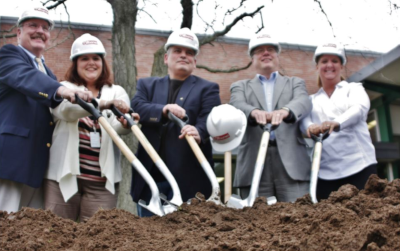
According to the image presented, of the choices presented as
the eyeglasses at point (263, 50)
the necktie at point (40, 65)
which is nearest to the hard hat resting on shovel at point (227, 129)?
the eyeglasses at point (263, 50)

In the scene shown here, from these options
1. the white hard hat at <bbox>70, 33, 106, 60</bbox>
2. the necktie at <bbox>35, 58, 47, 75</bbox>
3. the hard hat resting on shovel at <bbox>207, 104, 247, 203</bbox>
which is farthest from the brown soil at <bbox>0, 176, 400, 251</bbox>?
the white hard hat at <bbox>70, 33, 106, 60</bbox>

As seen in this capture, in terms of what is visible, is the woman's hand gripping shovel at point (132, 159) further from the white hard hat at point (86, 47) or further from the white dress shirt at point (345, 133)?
the white dress shirt at point (345, 133)

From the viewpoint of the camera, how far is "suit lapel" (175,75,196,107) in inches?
155

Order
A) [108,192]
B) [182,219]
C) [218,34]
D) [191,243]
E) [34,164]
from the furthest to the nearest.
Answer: [218,34], [108,192], [34,164], [182,219], [191,243]

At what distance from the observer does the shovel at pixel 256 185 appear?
334 cm

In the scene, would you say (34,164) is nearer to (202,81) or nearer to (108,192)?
(108,192)

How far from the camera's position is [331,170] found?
4023 mm

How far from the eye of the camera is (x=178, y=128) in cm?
385

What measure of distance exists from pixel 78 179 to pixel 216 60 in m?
10.7

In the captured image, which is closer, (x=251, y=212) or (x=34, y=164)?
(x=251, y=212)

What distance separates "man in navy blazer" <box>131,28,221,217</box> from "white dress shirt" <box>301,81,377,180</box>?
0.87 metres

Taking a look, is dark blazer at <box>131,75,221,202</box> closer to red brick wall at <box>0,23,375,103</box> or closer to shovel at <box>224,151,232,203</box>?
shovel at <box>224,151,232,203</box>

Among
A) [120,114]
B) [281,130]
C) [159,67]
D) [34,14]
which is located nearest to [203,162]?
[120,114]

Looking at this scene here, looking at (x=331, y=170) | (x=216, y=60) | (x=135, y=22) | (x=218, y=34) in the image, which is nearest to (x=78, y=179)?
(x=331, y=170)
